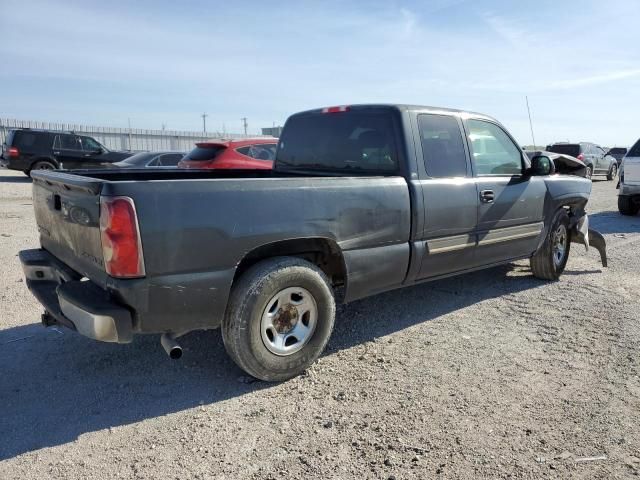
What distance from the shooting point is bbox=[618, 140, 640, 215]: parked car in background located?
11445 millimetres

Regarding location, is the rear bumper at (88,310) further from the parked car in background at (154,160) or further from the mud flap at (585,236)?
the parked car in background at (154,160)

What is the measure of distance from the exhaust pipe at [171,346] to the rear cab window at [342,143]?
2.14m

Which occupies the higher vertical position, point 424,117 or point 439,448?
point 424,117

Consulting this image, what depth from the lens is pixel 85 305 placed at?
9.29 ft

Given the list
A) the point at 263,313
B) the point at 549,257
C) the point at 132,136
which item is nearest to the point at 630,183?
the point at 549,257

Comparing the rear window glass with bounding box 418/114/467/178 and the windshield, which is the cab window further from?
the windshield

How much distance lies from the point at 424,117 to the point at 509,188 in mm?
1266

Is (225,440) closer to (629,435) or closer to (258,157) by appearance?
(629,435)

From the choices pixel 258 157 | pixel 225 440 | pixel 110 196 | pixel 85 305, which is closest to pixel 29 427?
pixel 85 305

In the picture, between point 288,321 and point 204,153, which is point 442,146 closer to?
point 288,321

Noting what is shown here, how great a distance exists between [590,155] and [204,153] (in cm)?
1829

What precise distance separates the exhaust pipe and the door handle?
2984 mm

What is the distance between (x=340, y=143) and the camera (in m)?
4.67

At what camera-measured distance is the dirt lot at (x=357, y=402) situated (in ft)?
8.65
